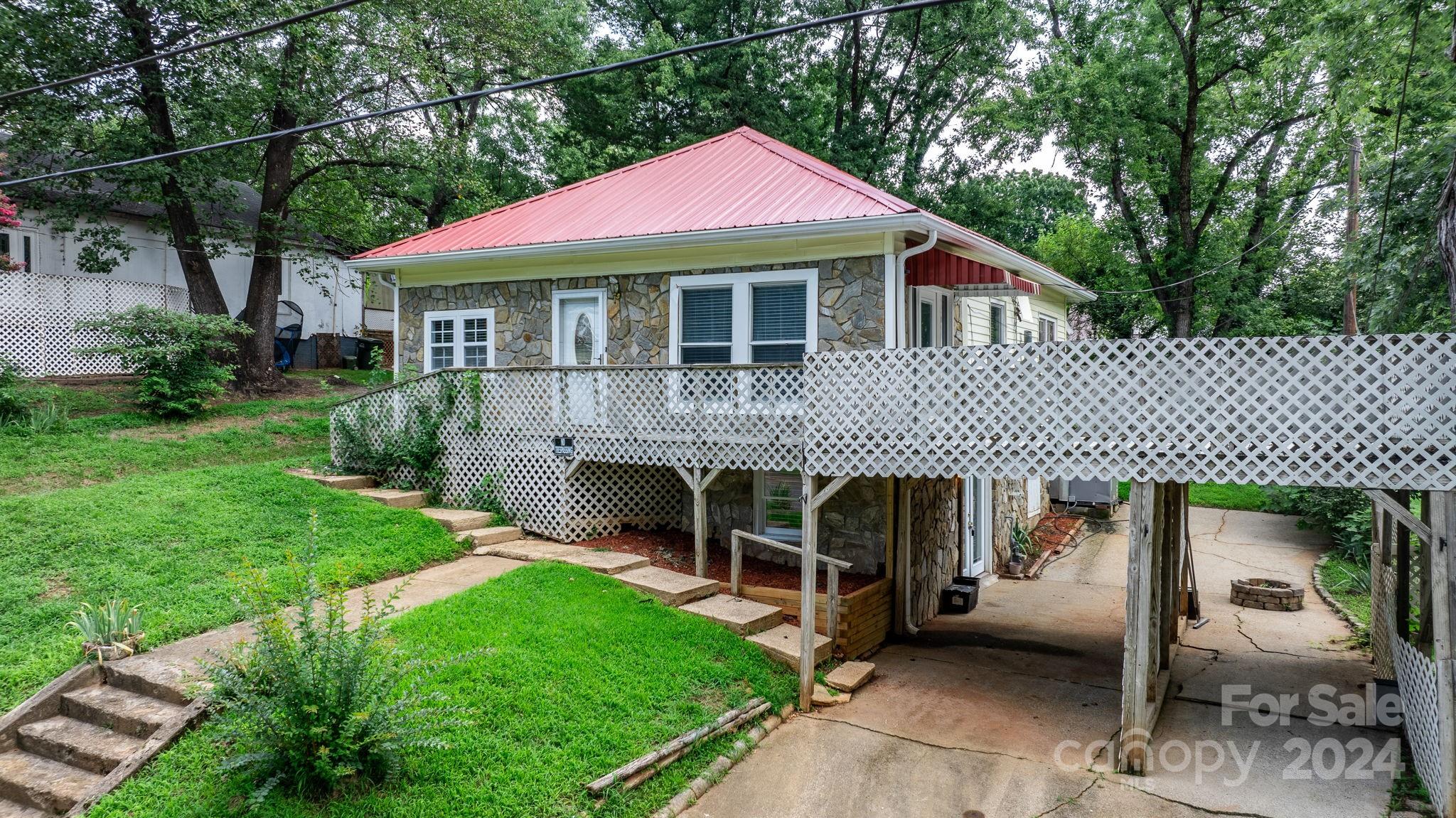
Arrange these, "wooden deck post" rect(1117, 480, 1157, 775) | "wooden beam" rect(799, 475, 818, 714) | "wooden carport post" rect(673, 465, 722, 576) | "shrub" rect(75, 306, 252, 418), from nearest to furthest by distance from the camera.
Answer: "wooden deck post" rect(1117, 480, 1157, 775) → "wooden beam" rect(799, 475, 818, 714) → "wooden carport post" rect(673, 465, 722, 576) → "shrub" rect(75, 306, 252, 418)

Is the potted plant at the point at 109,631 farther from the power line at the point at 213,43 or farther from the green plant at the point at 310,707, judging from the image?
the power line at the point at 213,43

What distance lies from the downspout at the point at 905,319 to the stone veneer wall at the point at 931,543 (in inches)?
2.6

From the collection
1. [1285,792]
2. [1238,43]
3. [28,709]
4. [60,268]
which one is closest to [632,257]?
[28,709]

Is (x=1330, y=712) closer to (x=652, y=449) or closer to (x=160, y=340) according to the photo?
(x=652, y=449)

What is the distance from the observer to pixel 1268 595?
35.4 feet

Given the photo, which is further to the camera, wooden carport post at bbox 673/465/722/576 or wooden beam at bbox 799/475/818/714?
wooden carport post at bbox 673/465/722/576

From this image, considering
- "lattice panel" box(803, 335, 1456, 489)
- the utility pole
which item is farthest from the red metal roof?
the utility pole

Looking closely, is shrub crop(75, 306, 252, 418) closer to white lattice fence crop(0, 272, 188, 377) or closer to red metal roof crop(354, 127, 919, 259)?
white lattice fence crop(0, 272, 188, 377)

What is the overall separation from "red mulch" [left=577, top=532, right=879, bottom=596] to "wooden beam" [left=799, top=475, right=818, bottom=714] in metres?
1.53

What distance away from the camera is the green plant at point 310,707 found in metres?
4.64

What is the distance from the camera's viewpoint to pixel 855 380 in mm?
7246

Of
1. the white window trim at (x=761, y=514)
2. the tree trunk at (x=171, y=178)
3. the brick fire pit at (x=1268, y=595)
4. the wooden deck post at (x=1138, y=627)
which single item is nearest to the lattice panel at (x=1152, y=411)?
the wooden deck post at (x=1138, y=627)

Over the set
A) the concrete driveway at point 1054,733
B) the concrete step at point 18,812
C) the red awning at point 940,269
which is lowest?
the concrete driveway at point 1054,733

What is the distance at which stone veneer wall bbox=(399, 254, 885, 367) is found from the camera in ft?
29.1
